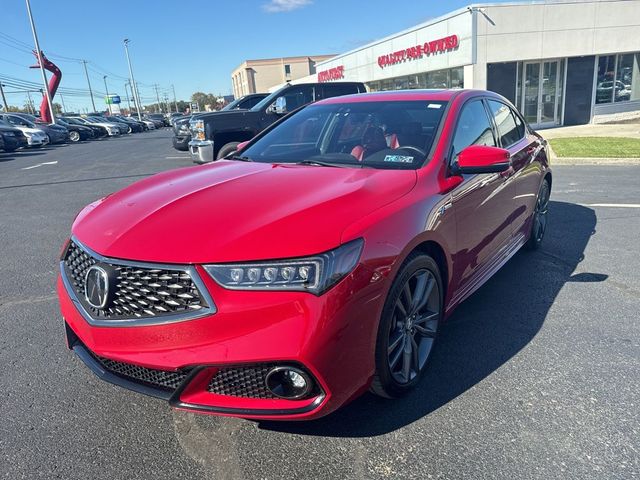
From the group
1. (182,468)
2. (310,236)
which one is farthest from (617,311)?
(182,468)

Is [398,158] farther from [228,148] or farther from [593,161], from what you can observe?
[593,161]

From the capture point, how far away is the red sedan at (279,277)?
1998 millimetres

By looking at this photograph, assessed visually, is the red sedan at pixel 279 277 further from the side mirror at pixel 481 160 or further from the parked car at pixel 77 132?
the parked car at pixel 77 132

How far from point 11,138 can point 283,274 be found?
24665 mm

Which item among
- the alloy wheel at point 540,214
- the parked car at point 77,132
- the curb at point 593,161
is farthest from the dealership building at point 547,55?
the parked car at point 77,132

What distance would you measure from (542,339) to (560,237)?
2.76 metres

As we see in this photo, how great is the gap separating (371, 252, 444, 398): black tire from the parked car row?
2339 centimetres

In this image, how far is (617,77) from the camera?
20547 millimetres

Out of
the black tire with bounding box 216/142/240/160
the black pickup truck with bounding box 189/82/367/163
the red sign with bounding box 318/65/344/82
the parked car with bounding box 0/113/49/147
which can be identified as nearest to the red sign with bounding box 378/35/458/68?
the red sign with bounding box 318/65/344/82

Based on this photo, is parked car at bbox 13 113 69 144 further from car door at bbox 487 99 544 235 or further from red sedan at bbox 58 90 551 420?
red sedan at bbox 58 90 551 420

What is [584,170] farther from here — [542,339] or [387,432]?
[387,432]

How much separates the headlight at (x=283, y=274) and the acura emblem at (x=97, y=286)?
1.69ft

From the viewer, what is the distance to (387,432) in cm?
242

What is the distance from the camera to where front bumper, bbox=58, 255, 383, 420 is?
197 cm
